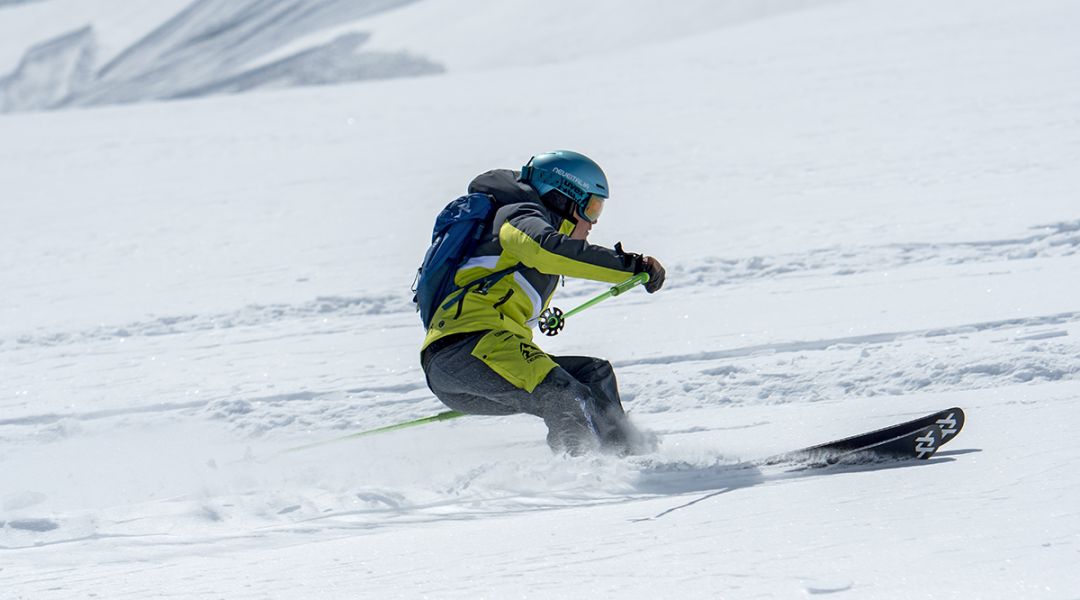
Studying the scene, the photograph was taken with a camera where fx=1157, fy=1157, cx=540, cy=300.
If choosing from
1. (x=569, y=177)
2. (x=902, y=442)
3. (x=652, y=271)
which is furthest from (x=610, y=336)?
(x=902, y=442)

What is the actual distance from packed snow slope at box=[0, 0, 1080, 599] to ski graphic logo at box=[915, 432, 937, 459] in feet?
0.49

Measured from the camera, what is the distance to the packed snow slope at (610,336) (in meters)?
3.30

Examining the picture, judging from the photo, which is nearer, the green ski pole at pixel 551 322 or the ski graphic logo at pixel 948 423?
the ski graphic logo at pixel 948 423

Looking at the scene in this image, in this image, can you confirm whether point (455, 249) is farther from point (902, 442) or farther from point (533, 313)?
point (902, 442)

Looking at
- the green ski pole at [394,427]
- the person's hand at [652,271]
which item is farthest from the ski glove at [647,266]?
the green ski pole at [394,427]

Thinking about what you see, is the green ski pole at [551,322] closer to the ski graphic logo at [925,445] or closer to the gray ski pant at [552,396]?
the gray ski pant at [552,396]

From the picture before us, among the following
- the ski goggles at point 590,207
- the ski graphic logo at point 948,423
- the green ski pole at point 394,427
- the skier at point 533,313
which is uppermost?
the ski goggles at point 590,207

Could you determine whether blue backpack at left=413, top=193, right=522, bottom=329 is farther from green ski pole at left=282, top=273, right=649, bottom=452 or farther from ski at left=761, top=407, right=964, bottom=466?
ski at left=761, top=407, right=964, bottom=466

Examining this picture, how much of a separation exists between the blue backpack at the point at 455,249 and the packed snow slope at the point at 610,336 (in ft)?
2.48

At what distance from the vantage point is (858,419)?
16.8 ft

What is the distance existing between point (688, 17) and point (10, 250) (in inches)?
535

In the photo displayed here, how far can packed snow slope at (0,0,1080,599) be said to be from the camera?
3.30m

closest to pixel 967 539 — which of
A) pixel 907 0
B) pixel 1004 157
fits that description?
pixel 1004 157

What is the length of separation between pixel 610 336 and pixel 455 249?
8.70 feet
